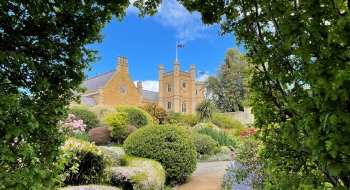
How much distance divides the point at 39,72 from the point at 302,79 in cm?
202

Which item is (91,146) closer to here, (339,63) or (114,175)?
(114,175)

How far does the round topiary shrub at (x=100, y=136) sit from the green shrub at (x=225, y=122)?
33.4 ft

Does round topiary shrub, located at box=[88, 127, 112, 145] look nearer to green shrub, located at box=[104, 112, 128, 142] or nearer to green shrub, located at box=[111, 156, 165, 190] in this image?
green shrub, located at box=[104, 112, 128, 142]

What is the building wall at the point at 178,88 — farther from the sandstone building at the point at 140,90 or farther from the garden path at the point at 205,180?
the garden path at the point at 205,180

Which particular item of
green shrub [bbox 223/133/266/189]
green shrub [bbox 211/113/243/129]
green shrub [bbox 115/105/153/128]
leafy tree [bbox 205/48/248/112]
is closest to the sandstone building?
leafy tree [bbox 205/48/248/112]

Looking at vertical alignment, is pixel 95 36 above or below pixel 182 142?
above

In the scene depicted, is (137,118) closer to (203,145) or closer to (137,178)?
(203,145)

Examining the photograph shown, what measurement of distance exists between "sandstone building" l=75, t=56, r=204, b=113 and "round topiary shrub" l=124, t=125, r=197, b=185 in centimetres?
2035

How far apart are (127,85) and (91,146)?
86.0 feet

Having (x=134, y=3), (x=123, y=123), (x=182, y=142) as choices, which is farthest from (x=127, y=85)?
(x=134, y=3)

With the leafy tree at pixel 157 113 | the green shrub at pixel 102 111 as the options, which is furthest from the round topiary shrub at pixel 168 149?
the leafy tree at pixel 157 113

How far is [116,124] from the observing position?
13.3 meters

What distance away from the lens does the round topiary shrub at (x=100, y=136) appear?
533 inches

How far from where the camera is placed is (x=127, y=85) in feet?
101
